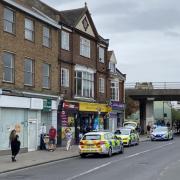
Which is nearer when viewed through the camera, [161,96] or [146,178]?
[146,178]

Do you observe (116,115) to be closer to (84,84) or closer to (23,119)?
(84,84)

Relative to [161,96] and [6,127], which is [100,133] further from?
[161,96]

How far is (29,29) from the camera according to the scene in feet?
110

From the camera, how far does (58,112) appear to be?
37.5 meters

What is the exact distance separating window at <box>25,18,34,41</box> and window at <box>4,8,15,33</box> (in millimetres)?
1850

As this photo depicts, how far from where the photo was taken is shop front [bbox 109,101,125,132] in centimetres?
5177

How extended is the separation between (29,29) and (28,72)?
2945 millimetres

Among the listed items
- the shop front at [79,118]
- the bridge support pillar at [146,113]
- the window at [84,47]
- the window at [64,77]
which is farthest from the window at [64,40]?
the bridge support pillar at [146,113]

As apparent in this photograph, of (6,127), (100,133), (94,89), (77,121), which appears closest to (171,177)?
(100,133)

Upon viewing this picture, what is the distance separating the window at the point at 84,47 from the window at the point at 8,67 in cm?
1237

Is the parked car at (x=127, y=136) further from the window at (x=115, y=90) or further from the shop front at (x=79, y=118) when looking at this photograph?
the window at (x=115, y=90)

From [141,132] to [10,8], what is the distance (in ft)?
134

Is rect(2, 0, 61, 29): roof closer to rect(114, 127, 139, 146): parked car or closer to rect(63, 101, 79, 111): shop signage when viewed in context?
rect(63, 101, 79, 111): shop signage

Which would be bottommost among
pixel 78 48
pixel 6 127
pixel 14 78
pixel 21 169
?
pixel 21 169
